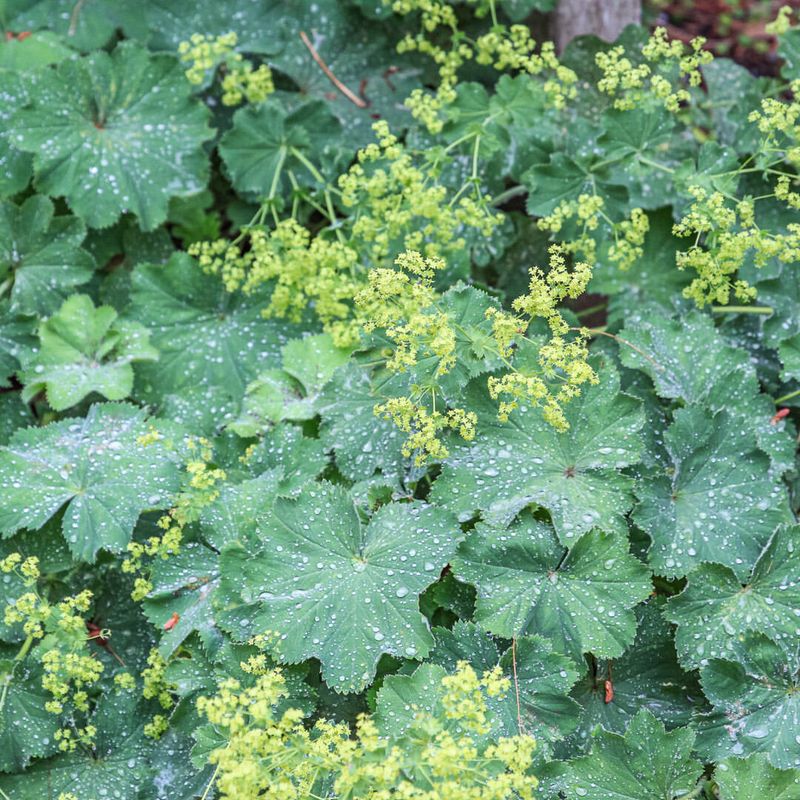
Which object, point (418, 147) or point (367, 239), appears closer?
point (367, 239)

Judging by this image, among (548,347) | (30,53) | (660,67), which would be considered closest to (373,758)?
(548,347)

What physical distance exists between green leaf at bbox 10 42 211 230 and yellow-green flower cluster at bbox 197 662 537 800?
217 centimetres

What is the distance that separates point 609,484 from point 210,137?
6.74 feet

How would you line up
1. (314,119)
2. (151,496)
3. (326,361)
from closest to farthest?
Result: (151,496), (326,361), (314,119)

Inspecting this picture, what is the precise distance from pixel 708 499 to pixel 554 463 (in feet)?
1.51

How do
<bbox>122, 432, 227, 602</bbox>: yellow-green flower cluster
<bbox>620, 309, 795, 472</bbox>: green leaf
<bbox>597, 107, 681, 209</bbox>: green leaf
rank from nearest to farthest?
1. <bbox>122, 432, 227, 602</bbox>: yellow-green flower cluster
2. <bbox>620, 309, 795, 472</bbox>: green leaf
3. <bbox>597, 107, 681, 209</bbox>: green leaf

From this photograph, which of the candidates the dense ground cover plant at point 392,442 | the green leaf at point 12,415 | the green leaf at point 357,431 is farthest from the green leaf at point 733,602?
the green leaf at point 12,415

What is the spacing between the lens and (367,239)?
10.6ft

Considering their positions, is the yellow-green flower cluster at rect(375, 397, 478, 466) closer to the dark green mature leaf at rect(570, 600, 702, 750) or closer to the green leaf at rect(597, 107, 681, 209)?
the dark green mature leaf at rect(570, 600, 702, 750)

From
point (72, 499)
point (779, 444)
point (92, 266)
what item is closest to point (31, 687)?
point (72, 499)

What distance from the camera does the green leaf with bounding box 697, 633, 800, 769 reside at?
243cm

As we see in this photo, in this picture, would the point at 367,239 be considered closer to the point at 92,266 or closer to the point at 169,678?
the point at 92,266

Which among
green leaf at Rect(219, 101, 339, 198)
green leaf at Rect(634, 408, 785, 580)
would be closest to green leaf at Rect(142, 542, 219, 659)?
green leaf at Rect(634, 408, 785, 580)

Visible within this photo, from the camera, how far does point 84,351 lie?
3.41 metres
